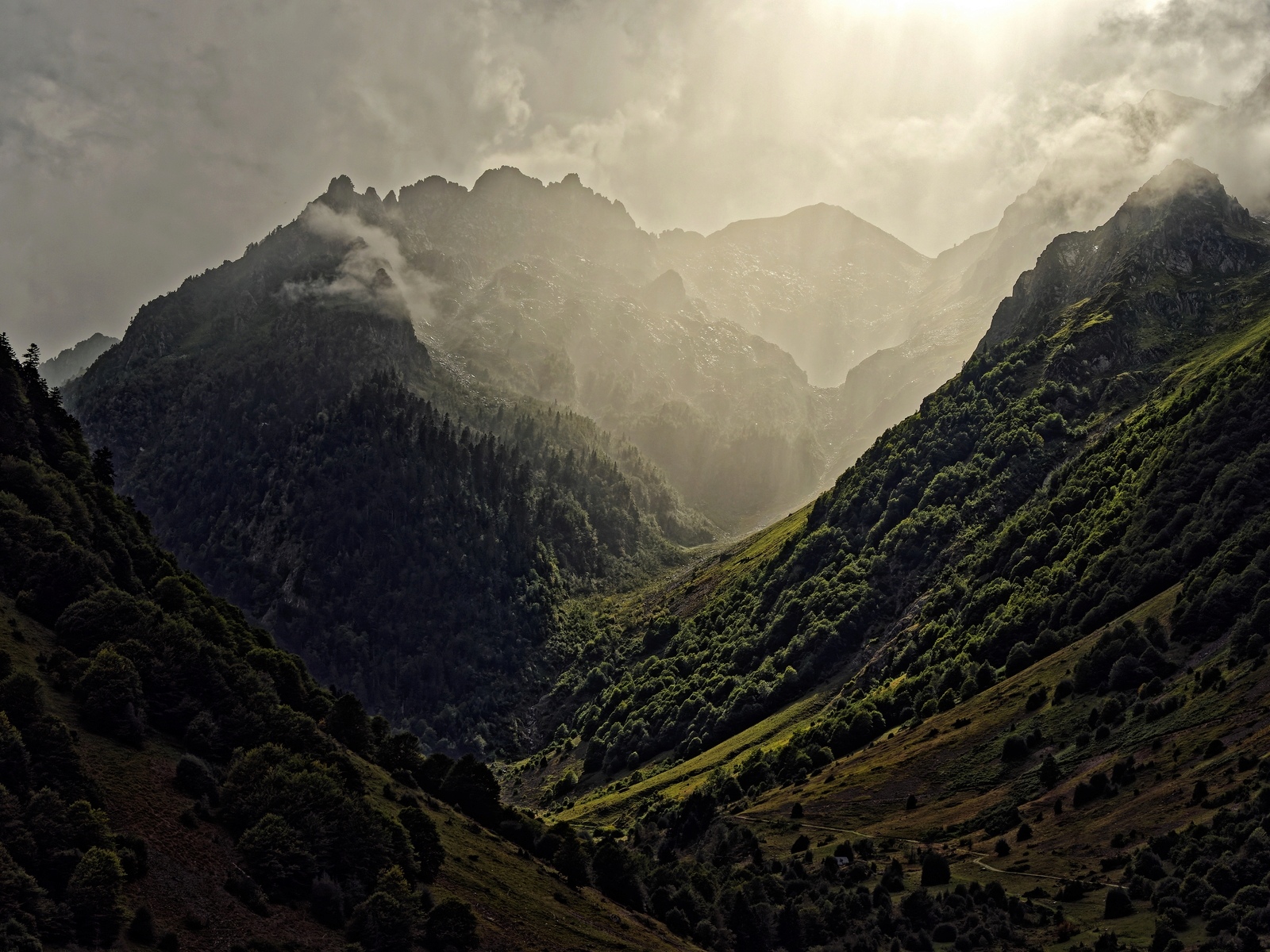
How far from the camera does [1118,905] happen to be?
319 feet

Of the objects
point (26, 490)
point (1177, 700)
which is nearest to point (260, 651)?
point (26, 490)

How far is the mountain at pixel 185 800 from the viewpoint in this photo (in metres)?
62.6

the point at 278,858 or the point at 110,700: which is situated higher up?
the point at 110,700

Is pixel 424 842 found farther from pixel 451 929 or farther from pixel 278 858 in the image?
pixel 278 858

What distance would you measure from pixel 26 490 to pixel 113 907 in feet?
232

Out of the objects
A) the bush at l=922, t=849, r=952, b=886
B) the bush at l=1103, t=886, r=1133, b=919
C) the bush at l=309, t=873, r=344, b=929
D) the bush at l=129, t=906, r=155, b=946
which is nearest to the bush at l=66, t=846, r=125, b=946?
the bush at l=129, t=906, r=155, b=946

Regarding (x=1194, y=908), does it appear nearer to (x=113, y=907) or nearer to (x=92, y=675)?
(x=113, y=907)

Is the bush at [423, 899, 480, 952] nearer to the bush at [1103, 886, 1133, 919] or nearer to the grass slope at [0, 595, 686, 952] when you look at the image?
the grass slope at [0, 595, 686, 952]

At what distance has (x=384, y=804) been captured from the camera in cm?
10262

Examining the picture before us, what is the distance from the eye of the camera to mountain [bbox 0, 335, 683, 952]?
6258cm

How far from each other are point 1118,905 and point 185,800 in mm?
83849

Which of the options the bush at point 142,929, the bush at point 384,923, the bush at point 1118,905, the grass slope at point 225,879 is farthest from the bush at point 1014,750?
the bush at point 142,929

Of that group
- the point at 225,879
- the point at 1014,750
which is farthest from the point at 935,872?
the point at 225,879

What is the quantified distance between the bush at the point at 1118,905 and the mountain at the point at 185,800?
1646 inches
